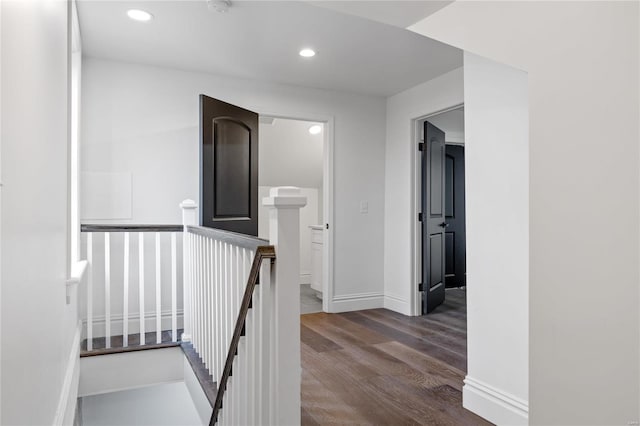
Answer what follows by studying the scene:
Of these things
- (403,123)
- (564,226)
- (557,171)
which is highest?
(403,123)

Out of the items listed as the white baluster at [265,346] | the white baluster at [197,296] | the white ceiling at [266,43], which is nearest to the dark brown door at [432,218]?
the white ceiling at [266,43]

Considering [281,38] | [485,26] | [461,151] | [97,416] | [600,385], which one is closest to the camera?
[600,385]

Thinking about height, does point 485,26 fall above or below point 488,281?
above

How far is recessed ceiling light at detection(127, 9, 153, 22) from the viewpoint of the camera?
265 cm

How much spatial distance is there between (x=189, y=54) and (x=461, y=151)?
4214 millimetres

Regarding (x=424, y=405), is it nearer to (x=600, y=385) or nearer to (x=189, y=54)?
(x=600, y=385)

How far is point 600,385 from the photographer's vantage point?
4.03 feet

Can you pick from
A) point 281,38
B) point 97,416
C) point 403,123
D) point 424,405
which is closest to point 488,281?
point 424,405

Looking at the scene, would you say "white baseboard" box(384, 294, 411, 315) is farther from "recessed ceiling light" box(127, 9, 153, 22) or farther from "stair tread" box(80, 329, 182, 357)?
"recessed ceiling light" box(127, 9, 153, 22)

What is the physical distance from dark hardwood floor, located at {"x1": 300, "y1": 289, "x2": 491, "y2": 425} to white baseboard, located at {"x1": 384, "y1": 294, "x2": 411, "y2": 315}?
0.12 m

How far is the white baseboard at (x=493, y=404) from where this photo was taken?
2.02 meters

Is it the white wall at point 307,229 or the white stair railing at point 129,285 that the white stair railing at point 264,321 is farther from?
the white wall at point 307,229

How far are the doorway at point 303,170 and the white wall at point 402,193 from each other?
2.98ft

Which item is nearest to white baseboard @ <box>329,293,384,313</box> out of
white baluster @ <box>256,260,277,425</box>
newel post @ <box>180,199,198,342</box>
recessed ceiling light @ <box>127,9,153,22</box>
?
newel post @ <box>180,199,198,342</box>
